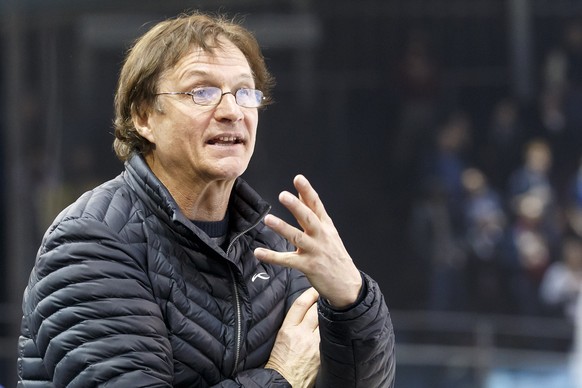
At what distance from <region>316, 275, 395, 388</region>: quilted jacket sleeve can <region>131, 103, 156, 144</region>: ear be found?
48 centimetres

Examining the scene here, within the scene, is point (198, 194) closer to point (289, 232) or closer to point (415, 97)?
point (289, 232)

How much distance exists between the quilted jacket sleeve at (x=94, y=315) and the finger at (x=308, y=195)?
341mm

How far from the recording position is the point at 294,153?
9070 mm

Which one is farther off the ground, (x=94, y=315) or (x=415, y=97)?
(x=94, y=315)

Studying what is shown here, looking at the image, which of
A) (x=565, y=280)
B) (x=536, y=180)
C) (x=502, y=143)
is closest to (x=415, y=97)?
(x=502, y=143)

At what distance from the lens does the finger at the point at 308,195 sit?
2.13m

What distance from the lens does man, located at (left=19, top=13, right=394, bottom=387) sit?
2.17 metres

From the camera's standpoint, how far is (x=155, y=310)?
2219 millimetres

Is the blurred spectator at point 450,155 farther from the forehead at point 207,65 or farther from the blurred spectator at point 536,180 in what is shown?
the forehead at point 207,65

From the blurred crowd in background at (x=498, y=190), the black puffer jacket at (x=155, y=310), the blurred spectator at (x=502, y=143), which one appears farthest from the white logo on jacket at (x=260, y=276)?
the blurred spectator at (x=502, y=143)

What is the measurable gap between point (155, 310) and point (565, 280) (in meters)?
6.75

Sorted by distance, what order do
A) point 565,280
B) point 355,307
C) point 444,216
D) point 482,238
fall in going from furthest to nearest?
point 444,216
point 482,238
point 565,280
point 355,307

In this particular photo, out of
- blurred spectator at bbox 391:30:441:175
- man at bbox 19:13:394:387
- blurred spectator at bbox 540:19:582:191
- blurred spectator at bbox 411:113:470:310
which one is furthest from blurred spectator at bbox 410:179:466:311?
man at bbox 19:13:394:387

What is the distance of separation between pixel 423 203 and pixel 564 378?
200 cm
